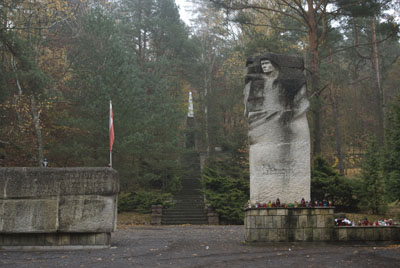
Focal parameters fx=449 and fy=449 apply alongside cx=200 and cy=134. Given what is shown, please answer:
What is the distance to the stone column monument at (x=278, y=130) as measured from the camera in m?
9.98

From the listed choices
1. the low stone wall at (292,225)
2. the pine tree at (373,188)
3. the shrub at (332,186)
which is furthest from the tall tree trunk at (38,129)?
the pine tree at (373,188)

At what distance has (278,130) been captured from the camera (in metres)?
10.1

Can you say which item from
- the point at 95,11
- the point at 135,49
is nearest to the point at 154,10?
the point at 135,49

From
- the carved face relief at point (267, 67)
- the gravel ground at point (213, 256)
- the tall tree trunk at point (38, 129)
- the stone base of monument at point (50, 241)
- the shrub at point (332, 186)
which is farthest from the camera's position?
the tall tree trunk at point (38, 129)

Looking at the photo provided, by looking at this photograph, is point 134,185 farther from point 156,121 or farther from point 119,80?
point 119,80

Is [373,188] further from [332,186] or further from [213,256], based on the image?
[213,256]

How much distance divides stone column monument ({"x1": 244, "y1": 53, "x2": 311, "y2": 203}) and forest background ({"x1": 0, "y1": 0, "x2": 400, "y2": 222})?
763 centimetres

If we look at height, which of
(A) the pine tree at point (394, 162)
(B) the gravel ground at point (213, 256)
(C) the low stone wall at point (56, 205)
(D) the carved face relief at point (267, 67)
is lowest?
(B) the gravel ground at point (213, 256)

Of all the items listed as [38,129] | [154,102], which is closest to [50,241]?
[38,129]

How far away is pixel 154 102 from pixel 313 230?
20.0 meters

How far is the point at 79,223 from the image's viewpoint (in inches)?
344

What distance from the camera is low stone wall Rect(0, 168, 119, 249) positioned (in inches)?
337

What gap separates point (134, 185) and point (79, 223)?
1440 centimetres

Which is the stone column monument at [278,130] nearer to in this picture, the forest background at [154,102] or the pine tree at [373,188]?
the forest background at [154,102]
